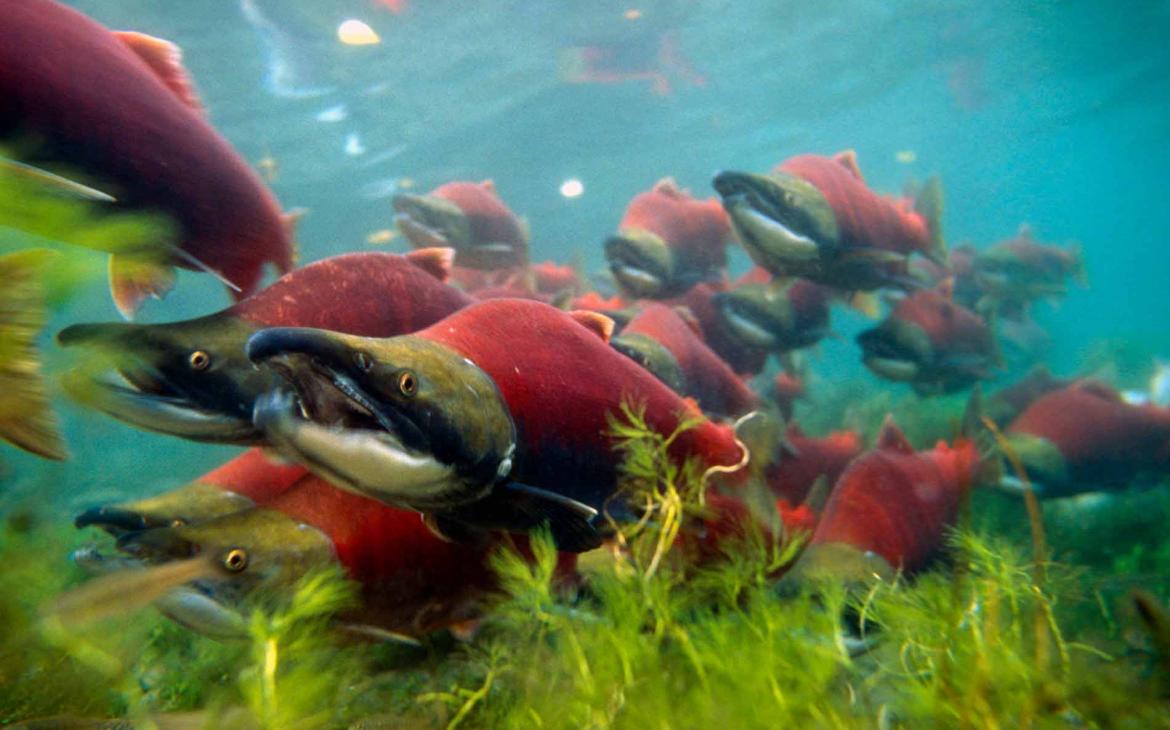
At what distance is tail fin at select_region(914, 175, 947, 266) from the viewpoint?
605 centimetres

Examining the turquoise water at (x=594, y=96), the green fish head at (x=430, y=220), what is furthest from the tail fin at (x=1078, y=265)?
the green fish head at (x=430, y=220)

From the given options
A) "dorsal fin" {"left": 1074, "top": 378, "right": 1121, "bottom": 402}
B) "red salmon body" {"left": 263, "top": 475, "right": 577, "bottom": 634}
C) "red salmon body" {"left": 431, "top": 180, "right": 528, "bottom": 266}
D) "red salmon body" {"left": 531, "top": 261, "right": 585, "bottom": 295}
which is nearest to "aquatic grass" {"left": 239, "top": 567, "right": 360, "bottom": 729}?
"red salmon body" {"left": 263, "top": 475, "right": 577, "bottom": 634}

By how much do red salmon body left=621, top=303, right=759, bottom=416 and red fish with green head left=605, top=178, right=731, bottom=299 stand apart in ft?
3.58

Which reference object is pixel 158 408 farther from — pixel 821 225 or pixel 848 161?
pixel 848 161

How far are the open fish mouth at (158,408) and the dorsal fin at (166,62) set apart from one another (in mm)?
1319

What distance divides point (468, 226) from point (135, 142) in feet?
15.6

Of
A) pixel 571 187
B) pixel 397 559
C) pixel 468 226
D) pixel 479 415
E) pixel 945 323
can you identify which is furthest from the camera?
pixel 571 187

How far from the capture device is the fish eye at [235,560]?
6.54ft

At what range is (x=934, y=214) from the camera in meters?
6.20

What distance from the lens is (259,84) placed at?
21422 millimetres

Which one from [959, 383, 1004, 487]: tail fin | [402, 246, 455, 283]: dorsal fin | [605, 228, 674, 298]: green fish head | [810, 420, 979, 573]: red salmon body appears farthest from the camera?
[605, 228, 674, 298]: green fish head

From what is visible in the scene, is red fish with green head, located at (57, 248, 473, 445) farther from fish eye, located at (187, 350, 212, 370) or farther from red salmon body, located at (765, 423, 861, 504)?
red salmon body, located at (765, 423, 861, 504)

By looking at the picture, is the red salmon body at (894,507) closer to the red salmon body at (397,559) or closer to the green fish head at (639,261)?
the red salmon body at (397,559)

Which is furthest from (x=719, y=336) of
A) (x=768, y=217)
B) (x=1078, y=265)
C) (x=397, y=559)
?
(x=1078, y=265)
